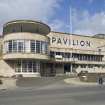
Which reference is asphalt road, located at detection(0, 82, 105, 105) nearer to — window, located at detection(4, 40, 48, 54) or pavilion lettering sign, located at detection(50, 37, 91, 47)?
window, located at detection(4, 40, 48, 54)

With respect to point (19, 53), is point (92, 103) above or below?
below

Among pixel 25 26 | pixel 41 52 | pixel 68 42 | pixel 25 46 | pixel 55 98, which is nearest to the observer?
pixel 55 98

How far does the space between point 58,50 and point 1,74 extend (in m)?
A: 17.1

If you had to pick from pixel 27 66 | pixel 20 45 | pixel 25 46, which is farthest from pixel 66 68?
pixel 20 45

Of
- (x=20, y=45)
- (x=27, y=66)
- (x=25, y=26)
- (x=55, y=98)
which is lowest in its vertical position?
(x=55, y=98)

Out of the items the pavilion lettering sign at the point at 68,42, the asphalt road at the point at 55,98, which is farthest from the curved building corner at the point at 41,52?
the asphalt road at the point at 55,98

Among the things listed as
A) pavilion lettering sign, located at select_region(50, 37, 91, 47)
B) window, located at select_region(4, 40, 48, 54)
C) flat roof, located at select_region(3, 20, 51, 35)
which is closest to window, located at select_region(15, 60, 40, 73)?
window, located at select_region(4, 40, 48, 54)

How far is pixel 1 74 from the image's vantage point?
53219 mm

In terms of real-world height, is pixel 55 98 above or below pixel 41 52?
below

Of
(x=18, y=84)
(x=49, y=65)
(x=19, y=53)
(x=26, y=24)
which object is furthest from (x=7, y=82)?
(x=49, y=65)

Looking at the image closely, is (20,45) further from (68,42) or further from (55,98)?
(55,98)

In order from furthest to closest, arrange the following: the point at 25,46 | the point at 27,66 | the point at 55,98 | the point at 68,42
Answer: the point at 68,42 → the point at 27,66 → the point at 25,46 → the point at 55,98

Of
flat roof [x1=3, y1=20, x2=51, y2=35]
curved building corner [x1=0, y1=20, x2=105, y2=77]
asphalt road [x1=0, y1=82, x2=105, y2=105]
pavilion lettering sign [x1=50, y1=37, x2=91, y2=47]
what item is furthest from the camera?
pavilion lettering sign [x1=50, y1=37, x2=91, y2=47]

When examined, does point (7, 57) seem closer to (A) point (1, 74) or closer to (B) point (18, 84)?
(A) point (1, 74)
